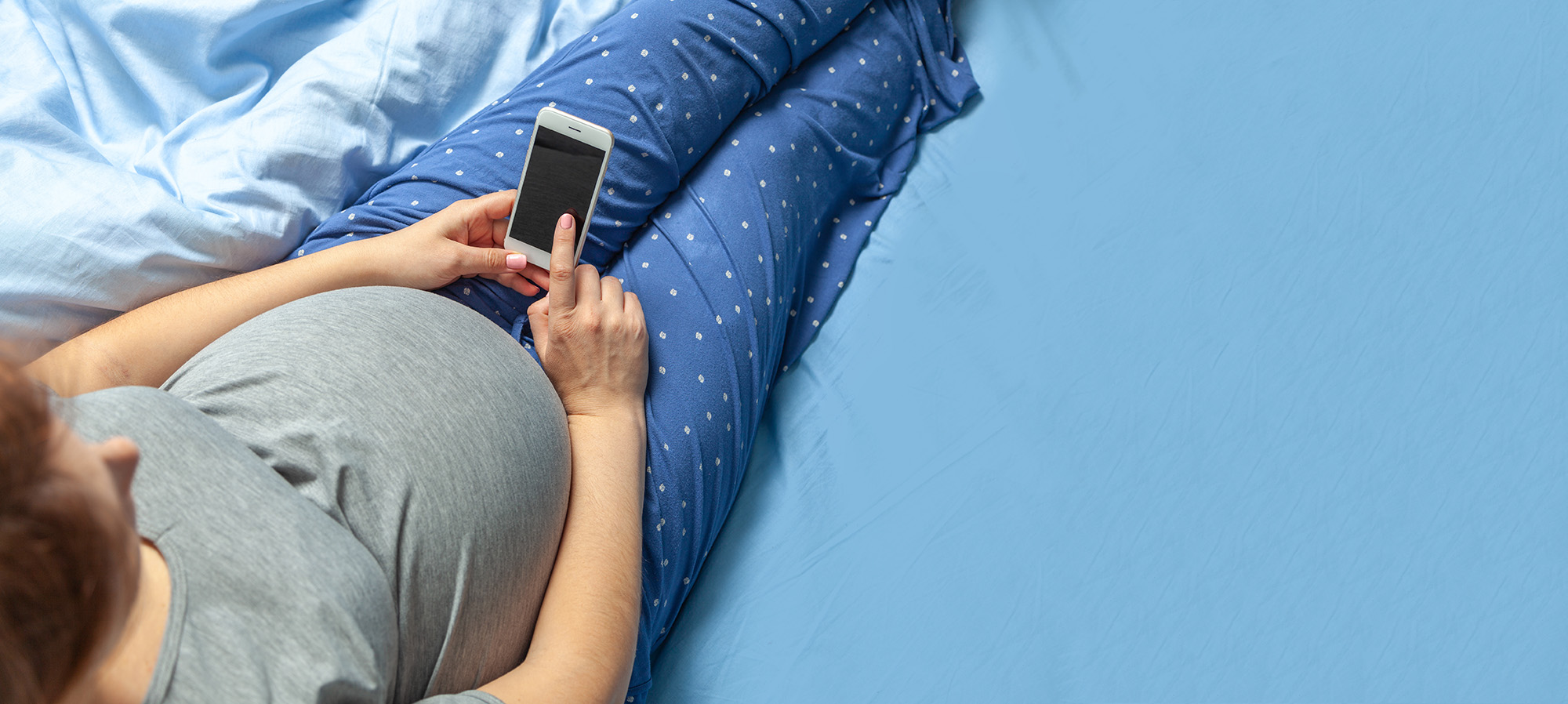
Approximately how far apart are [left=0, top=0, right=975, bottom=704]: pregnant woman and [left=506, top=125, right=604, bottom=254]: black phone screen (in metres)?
0.03

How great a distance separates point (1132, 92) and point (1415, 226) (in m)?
0.33

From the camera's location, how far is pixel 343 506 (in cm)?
54

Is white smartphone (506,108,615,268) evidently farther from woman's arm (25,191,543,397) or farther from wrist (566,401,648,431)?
wrist (566,401,648,431)

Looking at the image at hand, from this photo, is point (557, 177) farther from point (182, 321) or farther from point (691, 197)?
point (182, 321)

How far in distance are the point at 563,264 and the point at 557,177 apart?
8 cm

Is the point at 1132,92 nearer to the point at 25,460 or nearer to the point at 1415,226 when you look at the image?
the point at 1415,226

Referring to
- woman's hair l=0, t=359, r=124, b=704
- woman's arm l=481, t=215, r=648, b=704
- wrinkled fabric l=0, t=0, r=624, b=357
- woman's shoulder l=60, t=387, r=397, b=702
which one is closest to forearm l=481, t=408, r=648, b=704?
woman's arm l=481, t=215, r=648, b=704

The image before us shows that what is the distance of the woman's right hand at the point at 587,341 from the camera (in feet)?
2.32

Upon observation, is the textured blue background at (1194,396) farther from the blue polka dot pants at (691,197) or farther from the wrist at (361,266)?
the wrist at (361,266)

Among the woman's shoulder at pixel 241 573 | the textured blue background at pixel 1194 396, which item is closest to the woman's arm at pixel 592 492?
the woman's shoulder at pixel 241 573

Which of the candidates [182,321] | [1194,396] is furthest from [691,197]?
[1194,396]

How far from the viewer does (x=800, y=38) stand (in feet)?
2.92

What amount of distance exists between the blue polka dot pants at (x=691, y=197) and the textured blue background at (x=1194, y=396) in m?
0.10

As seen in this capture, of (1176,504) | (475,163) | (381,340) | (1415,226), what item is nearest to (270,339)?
(381,340)
